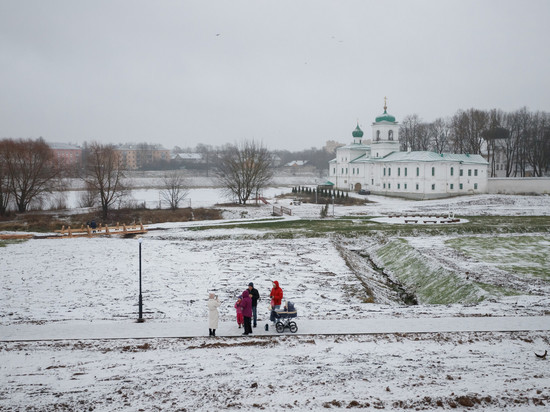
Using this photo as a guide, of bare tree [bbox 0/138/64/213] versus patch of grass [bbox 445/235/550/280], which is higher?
bare tree [bbox 0/138/64/213]

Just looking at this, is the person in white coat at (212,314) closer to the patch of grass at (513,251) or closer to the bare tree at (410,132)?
the patch of grass at (513,251)

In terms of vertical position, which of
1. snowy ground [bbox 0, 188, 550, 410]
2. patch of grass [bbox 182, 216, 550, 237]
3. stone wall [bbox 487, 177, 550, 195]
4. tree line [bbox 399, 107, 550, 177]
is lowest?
snowy ground [bbox 0, 188, 550, 410]

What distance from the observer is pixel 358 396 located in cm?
941

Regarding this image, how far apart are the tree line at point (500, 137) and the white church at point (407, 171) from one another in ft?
22.5

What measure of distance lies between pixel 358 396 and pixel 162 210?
41.2m

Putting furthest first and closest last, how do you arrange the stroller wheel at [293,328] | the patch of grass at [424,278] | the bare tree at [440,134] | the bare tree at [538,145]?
1. the bare tree at [440,134]
2. the bare tree at [538,145]
3. the patch of grass at [424,278]
4. the stroller wheel at [293,328]

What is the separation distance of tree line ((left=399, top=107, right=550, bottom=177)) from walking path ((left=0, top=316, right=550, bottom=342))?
64.4 meters

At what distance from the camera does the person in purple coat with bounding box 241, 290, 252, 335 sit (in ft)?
41.5

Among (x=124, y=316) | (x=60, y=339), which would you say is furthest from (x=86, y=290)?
(x=60, y=339)

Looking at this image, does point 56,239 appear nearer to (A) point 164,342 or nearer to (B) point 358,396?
(A) point 164,342

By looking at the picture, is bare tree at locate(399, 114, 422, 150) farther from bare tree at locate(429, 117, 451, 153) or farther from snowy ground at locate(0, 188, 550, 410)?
snowy ground at locate(0, 188, 550, 410)

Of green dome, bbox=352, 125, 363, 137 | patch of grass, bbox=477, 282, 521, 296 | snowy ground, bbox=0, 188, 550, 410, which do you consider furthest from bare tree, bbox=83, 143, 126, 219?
green dome, bbox=352, 125, 363, 137

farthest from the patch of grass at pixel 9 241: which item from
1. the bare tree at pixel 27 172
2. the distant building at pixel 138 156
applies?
the distant building at pixel 138 156

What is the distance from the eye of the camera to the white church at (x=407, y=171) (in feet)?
200
